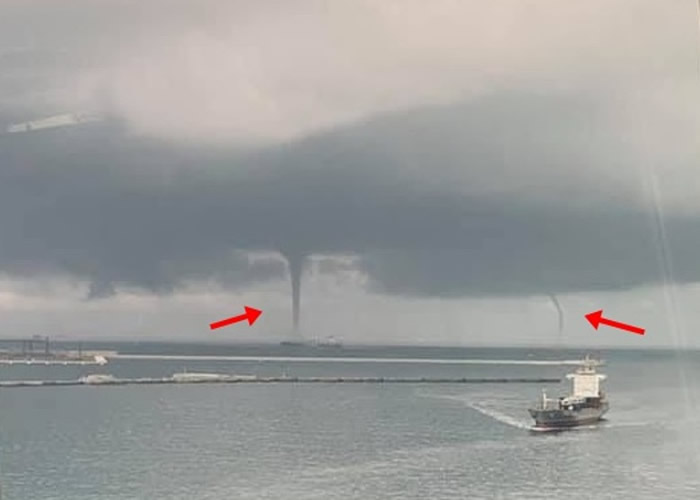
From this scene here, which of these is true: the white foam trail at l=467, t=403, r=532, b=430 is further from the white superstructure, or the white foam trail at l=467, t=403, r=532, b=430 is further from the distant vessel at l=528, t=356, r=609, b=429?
the white superstructure

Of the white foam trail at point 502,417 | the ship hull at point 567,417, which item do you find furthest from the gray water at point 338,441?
the ship hull at point 567,417

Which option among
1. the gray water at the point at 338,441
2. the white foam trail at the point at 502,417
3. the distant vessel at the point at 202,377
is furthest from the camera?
the distant vessel at the point at 202,377

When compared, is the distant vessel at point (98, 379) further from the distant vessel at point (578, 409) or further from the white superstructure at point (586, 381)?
the white superstructure at point (586, 381)

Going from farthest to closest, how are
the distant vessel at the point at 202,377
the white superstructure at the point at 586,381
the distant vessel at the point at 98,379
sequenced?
the distant vessel at the point at 202,377 < the distant vessel at the point at 98,379 < the white superstructure at the point at 586,381

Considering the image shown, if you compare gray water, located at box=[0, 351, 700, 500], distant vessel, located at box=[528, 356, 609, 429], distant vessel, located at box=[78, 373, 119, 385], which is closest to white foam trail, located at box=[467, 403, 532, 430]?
gray water, located at box=[0, 351, 700, 500]

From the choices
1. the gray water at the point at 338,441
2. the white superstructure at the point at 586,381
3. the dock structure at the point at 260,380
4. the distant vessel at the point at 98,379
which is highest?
the distant vessel at the point at 98,379

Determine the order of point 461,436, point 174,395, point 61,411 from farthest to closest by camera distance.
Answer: point 174,395 < point 61,411 < point 461,436

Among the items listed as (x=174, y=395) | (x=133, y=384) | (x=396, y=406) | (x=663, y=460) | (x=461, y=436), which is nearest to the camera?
(x=663, y=460)

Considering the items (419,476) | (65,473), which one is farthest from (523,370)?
(65,473)

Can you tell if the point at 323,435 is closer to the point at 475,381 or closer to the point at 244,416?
the point at 244,416

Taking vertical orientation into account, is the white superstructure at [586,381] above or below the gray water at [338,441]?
above
